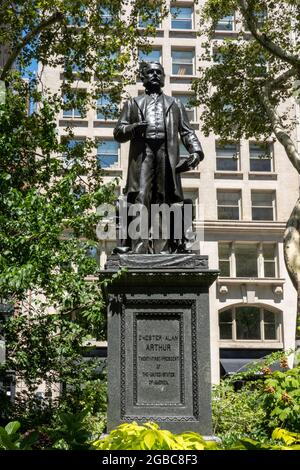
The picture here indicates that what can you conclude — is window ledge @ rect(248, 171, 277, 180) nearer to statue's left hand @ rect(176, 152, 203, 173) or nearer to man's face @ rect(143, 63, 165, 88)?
man's face @ rect(143, 63, 165, 88)

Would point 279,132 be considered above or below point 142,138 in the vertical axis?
above

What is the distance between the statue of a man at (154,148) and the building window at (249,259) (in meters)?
28.6

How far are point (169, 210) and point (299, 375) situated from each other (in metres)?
3.20

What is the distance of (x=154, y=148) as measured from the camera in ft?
27.5

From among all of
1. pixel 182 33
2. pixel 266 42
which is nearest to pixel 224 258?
pixel 182 33

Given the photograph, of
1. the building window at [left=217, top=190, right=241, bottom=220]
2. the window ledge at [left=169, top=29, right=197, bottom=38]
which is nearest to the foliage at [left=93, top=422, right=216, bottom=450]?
the building window at [left=217, top=190, right=241, bottom=220]

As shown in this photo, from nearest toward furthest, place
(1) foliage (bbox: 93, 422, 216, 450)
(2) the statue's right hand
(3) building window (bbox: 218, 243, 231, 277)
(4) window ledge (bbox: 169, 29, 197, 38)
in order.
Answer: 1. (1) foliage (bbox: 93, 422, 216, 450)
2. (2) the statue's right hand
3. (3) building window (bbox: 218, 243, 231, 277)
4. (4) window ledge (bbox: 169, 29, 197, 38)

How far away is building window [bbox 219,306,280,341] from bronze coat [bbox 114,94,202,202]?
28.1m

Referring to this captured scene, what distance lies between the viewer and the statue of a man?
8195 millimetres

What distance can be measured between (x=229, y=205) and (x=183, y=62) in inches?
418

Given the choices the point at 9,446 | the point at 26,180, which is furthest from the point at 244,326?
the point at 9,446

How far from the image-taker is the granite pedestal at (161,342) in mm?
7129

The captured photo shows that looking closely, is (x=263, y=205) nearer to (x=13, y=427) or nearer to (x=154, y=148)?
(x=154, y=148)
